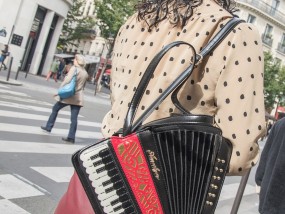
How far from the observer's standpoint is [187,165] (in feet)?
4.10

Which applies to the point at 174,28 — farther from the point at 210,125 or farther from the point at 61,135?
the point at 61,135

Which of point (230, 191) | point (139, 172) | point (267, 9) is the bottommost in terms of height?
point (230, 191)

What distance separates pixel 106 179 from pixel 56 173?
4.60 metres

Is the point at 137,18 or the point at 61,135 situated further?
the point at 61,135

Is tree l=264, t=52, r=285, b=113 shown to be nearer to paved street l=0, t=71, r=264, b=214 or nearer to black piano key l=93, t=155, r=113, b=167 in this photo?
paved street l=0, t=71, r=264, b=214

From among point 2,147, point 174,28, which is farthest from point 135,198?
point 2,147

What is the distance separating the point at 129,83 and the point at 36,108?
33.3 feet

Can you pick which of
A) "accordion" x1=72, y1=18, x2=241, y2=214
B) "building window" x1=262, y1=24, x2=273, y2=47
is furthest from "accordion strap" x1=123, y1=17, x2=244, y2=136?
"building window" x1=262, y1=24, x2=273, y2=47

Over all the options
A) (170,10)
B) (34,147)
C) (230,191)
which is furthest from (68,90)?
(170,10)

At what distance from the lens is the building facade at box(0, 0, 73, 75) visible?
26.0 metres

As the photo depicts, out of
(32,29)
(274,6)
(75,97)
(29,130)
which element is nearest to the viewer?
(29,130)

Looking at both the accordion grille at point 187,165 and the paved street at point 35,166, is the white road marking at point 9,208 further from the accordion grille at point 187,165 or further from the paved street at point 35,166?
the accordion grille at point 187,165

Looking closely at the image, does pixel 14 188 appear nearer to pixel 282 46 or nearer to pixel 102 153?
pixel 102 153

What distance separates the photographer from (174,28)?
5.24ft
